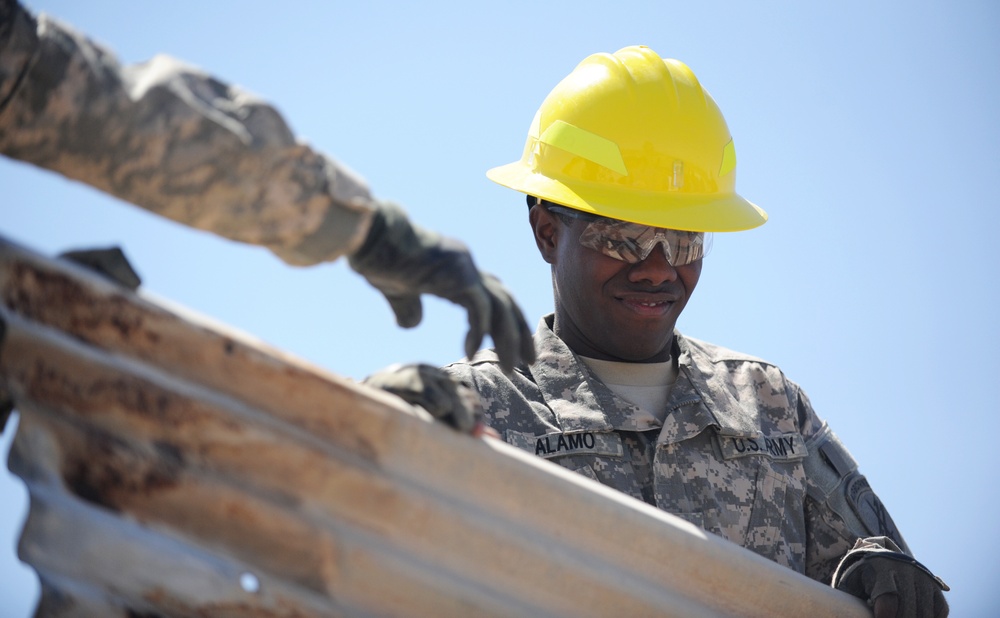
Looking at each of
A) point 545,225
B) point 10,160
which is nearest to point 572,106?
point 545,225

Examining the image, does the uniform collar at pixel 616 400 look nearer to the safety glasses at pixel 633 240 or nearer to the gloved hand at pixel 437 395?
the safety glasses at pixel 633 240

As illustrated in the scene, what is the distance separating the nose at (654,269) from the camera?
13.0 ft

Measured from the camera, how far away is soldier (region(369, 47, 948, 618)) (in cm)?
379

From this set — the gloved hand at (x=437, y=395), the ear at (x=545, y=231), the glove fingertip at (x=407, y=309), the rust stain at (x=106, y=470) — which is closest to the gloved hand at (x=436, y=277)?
the glove fingertip at (x=407, y=309)

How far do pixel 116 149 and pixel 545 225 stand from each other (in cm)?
230

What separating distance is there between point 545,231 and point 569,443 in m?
0.92

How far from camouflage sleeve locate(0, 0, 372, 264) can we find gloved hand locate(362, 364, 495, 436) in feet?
1.04

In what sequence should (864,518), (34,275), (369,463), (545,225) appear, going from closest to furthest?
(34,275) < (369,463) < (864,518) < (545,225)

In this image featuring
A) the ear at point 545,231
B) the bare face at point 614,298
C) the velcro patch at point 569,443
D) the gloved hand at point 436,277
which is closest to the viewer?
the gloved hand at point 436,277

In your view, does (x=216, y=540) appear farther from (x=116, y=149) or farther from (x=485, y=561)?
(x=116, y=149)

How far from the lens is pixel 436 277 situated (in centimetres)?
246

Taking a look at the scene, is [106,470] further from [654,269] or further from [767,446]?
[767,446]

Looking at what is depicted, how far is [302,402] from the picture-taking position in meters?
2.25

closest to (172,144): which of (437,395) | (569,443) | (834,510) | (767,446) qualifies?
(437,395)
